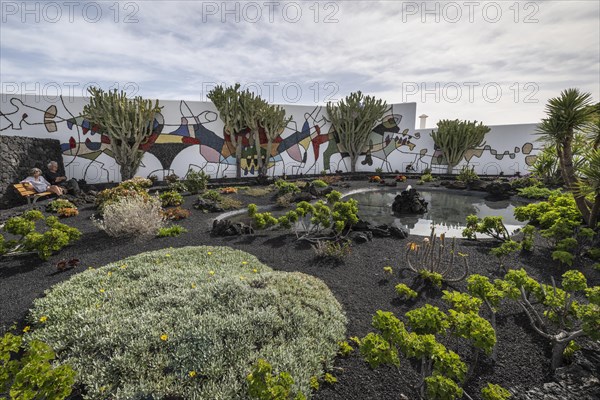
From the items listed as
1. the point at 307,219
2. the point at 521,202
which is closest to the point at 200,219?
the point at 307,219

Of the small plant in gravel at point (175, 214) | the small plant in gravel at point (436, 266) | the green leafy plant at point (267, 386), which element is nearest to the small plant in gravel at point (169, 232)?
the small plant in gravel at point (175, 214)

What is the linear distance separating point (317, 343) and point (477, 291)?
5.56 feet

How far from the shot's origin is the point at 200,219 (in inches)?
308

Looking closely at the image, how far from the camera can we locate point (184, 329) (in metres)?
2.68

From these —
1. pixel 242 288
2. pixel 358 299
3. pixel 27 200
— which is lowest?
pixel 358 299

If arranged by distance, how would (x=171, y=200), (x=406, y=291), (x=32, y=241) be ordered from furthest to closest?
1. (x=171, y=200)
2. (x=32, y=241)
3. (x=406, y=291)

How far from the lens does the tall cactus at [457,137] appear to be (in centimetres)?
1625

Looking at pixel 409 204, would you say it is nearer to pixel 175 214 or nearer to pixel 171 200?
pixel 175 214

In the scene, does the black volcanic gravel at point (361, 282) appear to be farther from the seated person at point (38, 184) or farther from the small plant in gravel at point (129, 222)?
the seated person at point (38, 184)

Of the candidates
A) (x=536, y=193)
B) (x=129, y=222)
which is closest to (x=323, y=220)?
(x=129, y=222)

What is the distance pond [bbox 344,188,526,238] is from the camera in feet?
25.7

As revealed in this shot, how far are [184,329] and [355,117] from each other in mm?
16597

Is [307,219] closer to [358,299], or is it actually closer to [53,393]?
[358,299]

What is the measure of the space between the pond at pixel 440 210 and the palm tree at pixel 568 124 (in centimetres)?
181
